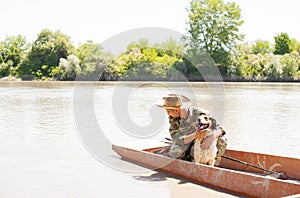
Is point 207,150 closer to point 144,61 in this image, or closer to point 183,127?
point 183,127

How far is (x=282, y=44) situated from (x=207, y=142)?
6898 centimetres

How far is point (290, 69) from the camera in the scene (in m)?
51.8

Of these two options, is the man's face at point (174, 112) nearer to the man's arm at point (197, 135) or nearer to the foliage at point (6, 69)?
the man's arm at point (197, 135)

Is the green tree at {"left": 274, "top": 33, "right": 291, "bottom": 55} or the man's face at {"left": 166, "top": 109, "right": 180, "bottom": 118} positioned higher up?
the green tree at {"left": 274, "top": 33, "right": 291, "bottom": 55}

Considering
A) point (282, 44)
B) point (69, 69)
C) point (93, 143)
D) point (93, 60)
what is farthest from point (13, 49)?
point (93, 143)

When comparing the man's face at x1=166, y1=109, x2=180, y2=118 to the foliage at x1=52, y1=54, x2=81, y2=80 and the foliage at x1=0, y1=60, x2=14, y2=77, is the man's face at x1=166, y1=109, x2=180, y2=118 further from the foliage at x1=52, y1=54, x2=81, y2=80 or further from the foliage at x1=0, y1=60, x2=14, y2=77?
the foliage at x1=0, y1=60, x2=14, y2=77

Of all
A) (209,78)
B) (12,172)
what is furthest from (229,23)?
(12,172)

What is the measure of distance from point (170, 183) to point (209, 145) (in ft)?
2.68

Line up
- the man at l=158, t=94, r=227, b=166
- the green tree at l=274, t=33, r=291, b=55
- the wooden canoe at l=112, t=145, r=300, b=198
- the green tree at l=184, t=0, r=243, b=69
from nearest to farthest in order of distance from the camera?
the wooden canoe at l=112, t=145, r=300, b=198 → the man at l=158, t=94, r=227, b=166 → the green tree at l=184, t=0, r=243, b=69 → the green tree at l=274, t=33, r=291, b=55

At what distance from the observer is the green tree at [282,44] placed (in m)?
70.6

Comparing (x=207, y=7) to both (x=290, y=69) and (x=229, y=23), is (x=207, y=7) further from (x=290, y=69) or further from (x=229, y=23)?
(x=290, y=69)

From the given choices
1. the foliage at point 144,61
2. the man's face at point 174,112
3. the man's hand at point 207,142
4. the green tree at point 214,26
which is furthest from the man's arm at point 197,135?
the green tree at point 214,26

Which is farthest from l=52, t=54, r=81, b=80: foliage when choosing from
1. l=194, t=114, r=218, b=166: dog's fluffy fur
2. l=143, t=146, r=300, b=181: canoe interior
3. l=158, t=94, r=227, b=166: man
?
l=194, t=114, r=218, b=166: dog's fluffy fur

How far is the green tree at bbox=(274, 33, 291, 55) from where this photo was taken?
7062 centimetres
